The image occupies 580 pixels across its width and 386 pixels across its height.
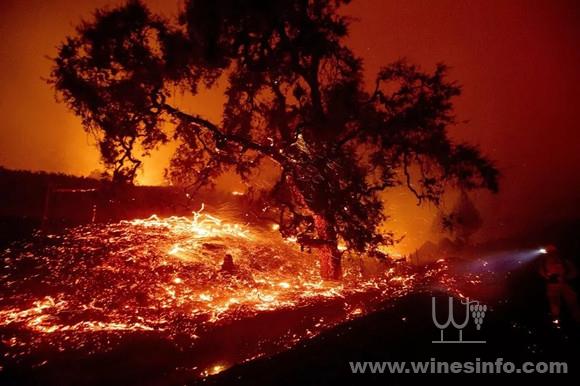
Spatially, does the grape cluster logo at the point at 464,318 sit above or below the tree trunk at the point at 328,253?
below

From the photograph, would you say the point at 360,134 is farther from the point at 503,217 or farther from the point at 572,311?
the point at 503,217

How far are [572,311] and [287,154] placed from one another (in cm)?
901

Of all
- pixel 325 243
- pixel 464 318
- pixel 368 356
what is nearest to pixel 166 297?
pixel 325 243

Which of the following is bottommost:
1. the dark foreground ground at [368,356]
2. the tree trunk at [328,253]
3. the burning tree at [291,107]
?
the dark foreground ground at [368,356]

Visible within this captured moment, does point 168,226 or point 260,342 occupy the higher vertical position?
point 168,226

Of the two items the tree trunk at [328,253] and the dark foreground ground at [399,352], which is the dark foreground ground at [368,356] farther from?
the tree trunk at [328,253]

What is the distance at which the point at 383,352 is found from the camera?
5273mm

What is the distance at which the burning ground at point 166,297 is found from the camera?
7047 millimetres

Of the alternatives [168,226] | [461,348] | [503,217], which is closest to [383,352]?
[461,348]

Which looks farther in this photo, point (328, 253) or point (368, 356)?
point (328, 253)

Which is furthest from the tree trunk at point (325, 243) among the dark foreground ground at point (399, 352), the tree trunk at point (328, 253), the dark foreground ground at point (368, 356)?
the dark foreground ground at point (399, 352)

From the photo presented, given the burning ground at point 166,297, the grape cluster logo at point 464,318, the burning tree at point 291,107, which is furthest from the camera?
the burning tree at point 291,107

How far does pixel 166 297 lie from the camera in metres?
10.4

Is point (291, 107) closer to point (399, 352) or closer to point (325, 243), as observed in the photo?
point (325, 243)
